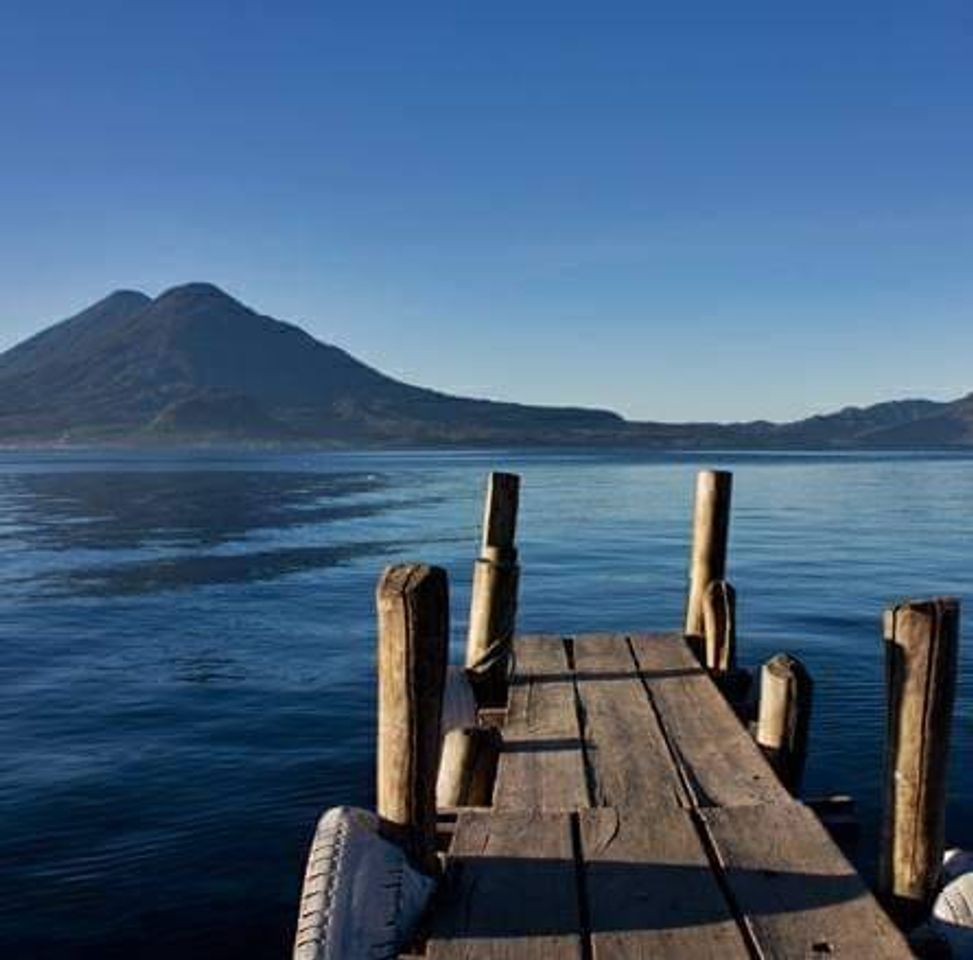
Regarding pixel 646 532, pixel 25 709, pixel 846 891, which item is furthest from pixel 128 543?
pixel 846 891

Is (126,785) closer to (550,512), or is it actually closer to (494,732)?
(494,732)

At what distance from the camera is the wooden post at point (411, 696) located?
600cm

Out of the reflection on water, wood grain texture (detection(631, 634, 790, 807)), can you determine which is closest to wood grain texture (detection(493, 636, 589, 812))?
→ wood grain texture (detection(631, 634, 790, 807))

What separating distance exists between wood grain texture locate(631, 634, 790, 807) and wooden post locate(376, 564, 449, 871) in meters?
2.04

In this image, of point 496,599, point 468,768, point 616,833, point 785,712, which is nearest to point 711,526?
point 496,599

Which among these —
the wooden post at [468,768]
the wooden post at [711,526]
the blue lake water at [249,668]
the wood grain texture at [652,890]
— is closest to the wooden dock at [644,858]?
the wood grain texture at [652,890]

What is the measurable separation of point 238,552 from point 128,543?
227 inches

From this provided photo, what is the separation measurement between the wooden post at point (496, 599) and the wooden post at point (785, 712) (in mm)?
2792

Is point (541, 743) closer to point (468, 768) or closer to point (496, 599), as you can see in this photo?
point (468, 768)

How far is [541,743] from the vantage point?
333 inches

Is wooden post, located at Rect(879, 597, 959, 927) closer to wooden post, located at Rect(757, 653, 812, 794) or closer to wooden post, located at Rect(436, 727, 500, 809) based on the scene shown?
wooden post, located at Rect(757, 653, 812, 794)

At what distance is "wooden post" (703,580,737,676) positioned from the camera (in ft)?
36.3

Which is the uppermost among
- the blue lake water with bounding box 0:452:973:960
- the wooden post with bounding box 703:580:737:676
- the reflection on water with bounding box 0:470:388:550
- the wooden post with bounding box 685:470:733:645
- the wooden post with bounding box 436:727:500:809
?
the wooden post with bounding box 685:470:733:645

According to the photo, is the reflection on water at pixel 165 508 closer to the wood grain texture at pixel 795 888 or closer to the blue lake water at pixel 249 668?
the blue lake water at pixel 249 668
